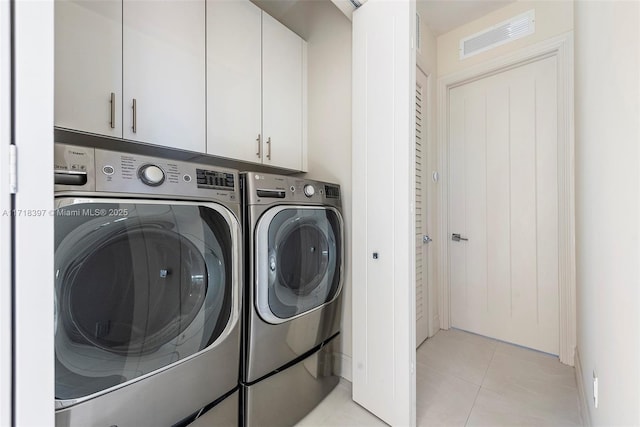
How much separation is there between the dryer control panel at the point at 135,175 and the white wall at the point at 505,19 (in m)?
2.36

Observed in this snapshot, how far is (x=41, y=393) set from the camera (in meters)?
0.63

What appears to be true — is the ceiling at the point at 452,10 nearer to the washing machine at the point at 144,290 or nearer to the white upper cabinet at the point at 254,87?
the white upper cabinet at the point at 254,87

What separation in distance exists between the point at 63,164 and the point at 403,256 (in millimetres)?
1315

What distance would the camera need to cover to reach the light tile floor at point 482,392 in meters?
1.47

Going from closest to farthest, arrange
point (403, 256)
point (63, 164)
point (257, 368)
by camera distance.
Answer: point (63, 164)
point (257, 368)
point (403, 256)

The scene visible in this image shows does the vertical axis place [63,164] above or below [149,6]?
below

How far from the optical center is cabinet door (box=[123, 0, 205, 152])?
119cm

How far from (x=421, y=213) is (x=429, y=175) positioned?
1.23ft

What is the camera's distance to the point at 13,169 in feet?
1.97

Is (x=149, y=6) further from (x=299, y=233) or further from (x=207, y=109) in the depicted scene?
(x=299, y=233)

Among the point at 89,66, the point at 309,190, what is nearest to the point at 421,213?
the point at 309,190

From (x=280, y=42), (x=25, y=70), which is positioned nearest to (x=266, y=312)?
(x=25, y=70)

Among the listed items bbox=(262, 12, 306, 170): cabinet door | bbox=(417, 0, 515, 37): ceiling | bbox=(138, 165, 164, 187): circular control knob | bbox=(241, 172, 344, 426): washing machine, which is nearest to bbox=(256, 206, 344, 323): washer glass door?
bbox=(241, 172, 344, 426): washing machine

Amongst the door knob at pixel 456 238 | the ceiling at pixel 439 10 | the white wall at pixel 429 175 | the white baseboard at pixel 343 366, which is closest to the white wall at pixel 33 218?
the white baseboard at pixel 343 366
